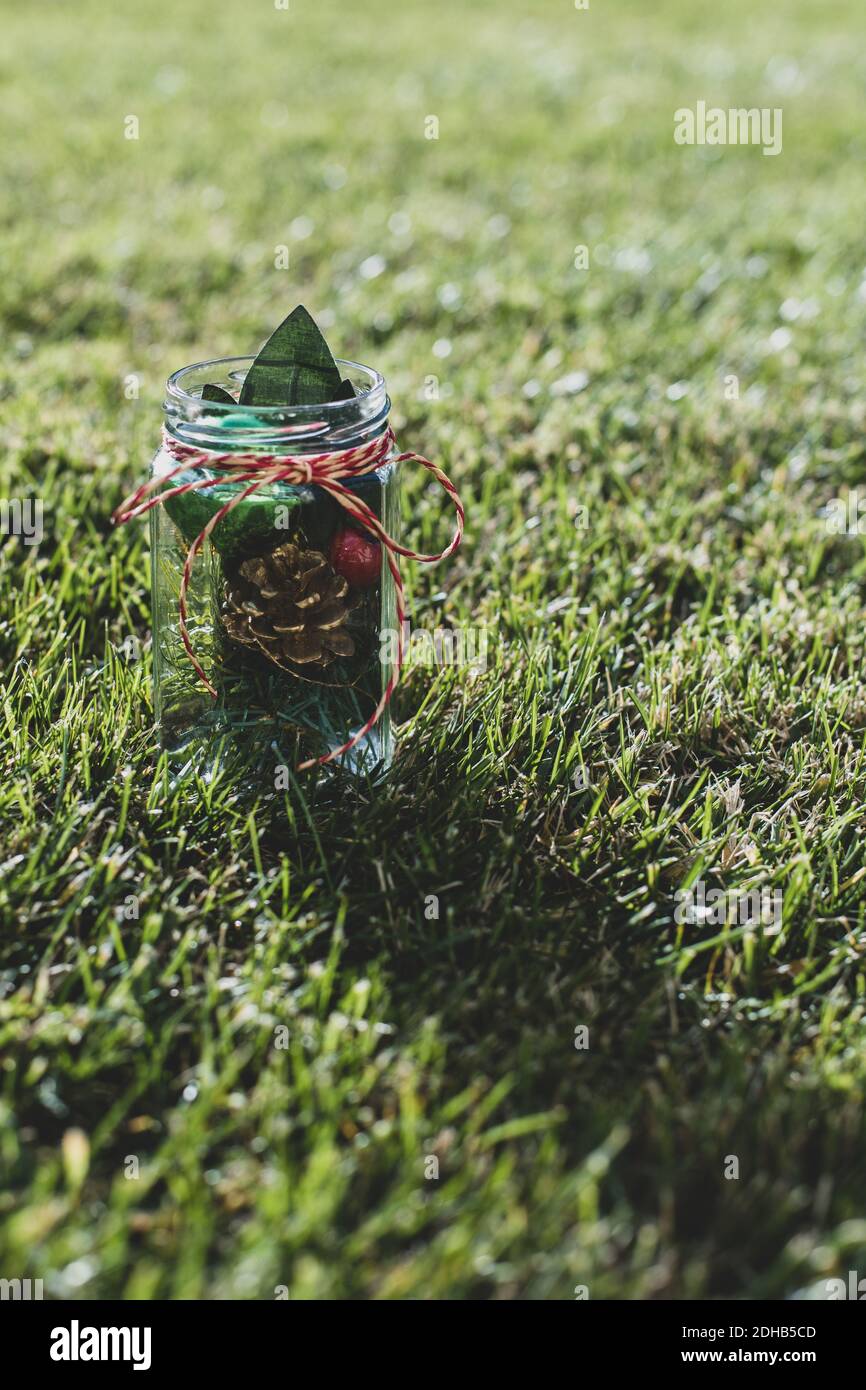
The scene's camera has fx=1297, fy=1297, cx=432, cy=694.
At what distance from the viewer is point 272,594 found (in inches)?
77.9

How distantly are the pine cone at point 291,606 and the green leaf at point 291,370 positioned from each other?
0.23 metres

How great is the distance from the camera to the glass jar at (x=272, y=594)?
197cm

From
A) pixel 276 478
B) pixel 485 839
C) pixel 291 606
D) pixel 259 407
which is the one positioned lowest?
pixel 485 839

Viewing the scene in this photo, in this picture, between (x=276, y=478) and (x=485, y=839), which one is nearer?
(x=276, y=478)

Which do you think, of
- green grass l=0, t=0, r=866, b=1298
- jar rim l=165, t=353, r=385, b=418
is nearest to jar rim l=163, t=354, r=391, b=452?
jar rim l=165, t=353, r=385, b=418

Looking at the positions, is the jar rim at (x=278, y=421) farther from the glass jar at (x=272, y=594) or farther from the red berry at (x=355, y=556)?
the red berry at (x=355, y=556)

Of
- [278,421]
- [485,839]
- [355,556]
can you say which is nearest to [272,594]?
[355,556]

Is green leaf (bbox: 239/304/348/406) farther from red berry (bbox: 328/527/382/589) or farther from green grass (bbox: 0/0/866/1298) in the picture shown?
green grass (bbox: 0/0/866/1298)

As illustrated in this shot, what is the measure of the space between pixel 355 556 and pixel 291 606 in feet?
0.42

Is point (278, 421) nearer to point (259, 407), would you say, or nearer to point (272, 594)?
point (259, 407)

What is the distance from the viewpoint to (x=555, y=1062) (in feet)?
5.57

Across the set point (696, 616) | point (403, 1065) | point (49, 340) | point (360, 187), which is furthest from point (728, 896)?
point (360, 187)
